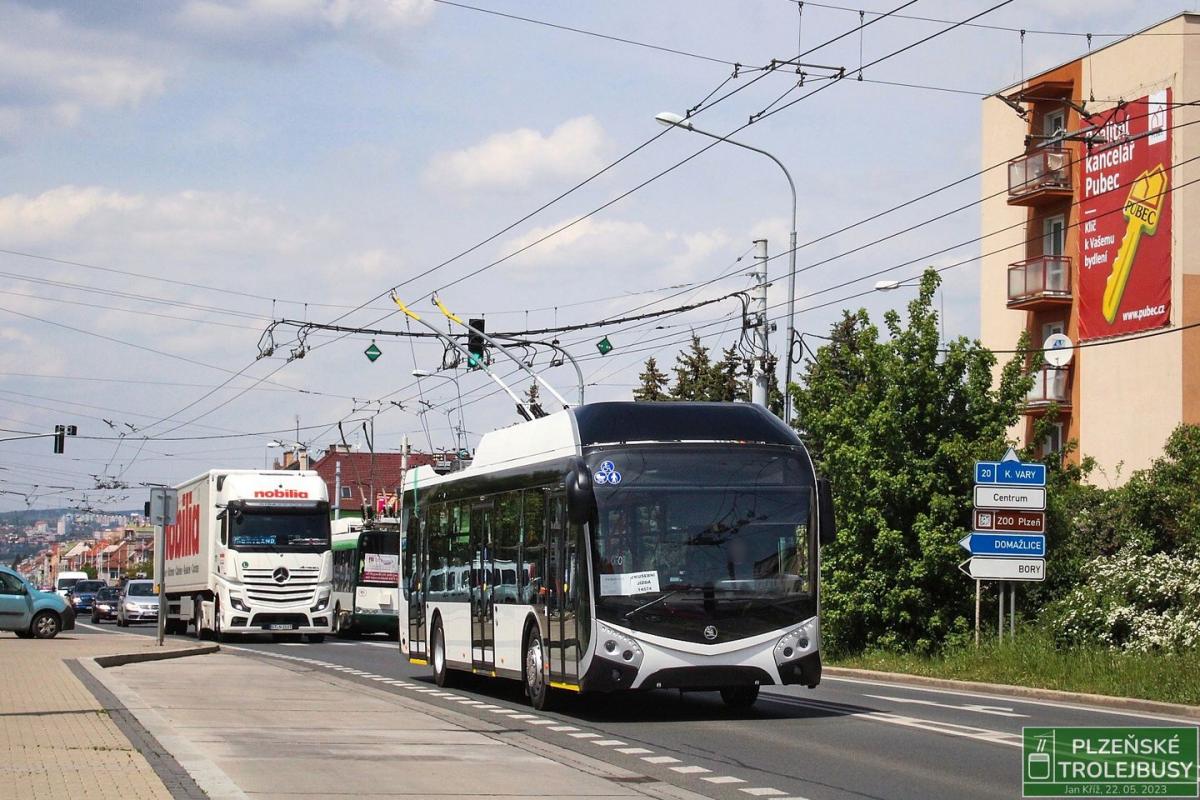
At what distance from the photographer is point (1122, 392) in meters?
43.9

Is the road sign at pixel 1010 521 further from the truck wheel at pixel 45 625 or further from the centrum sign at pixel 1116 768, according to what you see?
the truck wheel at pixel 45 625

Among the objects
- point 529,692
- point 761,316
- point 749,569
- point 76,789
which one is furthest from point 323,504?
point 76,789

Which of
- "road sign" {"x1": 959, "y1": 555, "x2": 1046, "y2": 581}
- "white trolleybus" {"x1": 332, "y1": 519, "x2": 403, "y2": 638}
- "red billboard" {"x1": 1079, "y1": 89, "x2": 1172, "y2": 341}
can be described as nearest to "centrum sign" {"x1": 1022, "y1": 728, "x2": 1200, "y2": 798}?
"road sign" {"x1": 959, "y1": 555, "x2": 1046, "y2": 581}

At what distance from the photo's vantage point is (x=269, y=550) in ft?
130

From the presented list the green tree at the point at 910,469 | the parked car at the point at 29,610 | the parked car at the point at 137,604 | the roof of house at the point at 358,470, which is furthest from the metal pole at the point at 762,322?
the roof of house at the point at 358,470

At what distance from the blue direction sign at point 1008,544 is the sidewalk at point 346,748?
8.49m

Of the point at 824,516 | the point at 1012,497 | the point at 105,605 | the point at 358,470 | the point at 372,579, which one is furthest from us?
the point at 358,470

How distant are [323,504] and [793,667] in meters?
24.7

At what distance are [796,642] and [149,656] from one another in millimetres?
15454

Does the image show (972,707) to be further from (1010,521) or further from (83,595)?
(83,595)

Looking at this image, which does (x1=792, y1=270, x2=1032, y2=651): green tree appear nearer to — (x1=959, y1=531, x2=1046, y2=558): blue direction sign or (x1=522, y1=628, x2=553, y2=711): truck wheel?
(x1=959, y1=531, x2=1046, y2=558): blue direction sign

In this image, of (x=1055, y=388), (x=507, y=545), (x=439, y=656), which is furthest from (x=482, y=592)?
(x=1055, y=388)

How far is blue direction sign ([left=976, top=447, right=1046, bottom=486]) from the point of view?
2462cm

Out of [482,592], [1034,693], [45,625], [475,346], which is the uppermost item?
[475,346]
